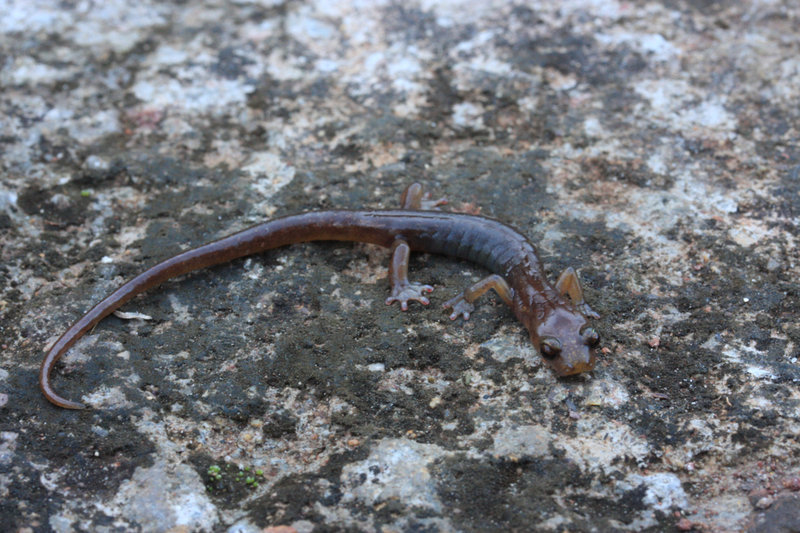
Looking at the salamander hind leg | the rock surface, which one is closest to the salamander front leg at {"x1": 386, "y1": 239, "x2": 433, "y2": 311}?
the rock surface

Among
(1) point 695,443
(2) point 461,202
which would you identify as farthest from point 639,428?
(2) point 461,202

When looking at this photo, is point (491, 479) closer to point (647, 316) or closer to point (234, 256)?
point (647, 316)

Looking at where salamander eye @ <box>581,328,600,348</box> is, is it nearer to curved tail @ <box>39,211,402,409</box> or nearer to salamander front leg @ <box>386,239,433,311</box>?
salamander front leg @ <box>386,239,433,311</box>

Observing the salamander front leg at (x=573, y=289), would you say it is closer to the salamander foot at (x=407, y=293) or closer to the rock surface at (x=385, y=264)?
the rock surface at (x=385, y=264)

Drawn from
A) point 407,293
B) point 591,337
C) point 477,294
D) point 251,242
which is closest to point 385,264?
point 407,293

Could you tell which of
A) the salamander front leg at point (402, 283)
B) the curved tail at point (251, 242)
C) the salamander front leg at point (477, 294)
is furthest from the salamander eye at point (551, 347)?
the curved tail at point (251, 242)

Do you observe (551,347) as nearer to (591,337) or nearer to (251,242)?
(591,337)
